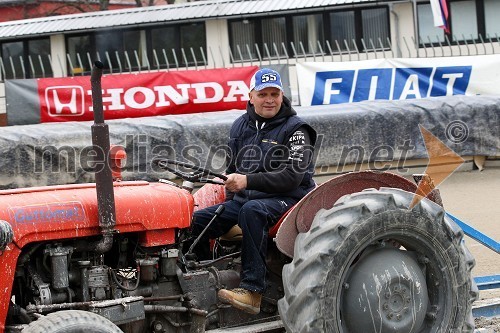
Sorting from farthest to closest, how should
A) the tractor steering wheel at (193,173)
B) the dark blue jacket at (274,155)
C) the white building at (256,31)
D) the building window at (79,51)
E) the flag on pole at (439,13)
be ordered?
the building window at (79,51) → the white building at (256,31) → the flag on pole at (439,13) → the dark blue jacket at (274,155) → the tractor steering wheel at (193,173)

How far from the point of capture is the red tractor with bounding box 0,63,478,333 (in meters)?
4.52

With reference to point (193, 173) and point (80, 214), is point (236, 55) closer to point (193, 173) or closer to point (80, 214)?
point (193, 173)

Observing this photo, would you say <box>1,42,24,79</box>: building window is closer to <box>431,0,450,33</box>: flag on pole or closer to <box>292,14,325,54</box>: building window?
<box>292,14,325,54</box>: building window

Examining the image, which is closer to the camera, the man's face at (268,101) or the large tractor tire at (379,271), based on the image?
the large tractor tire at (379,271)

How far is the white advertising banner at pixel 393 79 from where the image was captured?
15.5 m

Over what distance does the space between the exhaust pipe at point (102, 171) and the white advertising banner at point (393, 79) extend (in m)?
11.2

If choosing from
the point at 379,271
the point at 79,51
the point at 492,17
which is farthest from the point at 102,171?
the point at 79,51

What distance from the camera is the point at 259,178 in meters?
5.12

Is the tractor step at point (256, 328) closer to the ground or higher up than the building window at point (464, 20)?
closer to the ground

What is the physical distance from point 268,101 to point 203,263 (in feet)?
3.51

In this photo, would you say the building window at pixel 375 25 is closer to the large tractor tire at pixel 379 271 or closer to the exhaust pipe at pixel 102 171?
the large tractor tire at pixel 379 271

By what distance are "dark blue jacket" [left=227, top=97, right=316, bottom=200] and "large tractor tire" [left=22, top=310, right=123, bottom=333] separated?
4.04 feet

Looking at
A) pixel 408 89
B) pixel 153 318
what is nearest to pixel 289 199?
pixel 153 318

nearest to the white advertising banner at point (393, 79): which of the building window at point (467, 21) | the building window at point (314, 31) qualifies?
the building window at point (314, 31)
